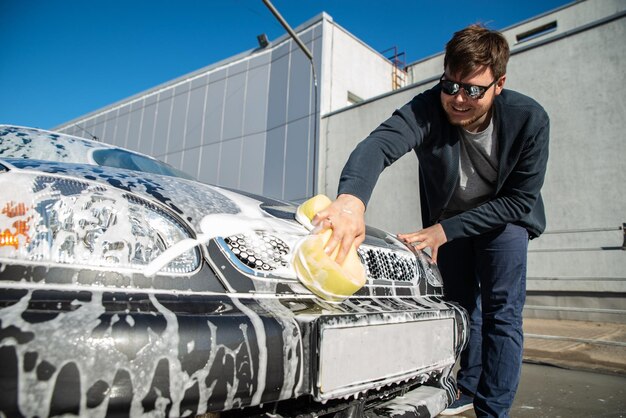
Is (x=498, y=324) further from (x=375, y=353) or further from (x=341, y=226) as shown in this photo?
(x=341, y=226)

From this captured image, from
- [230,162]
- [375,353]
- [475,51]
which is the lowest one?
[375,353]

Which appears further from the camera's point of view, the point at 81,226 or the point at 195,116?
the point at 195,116

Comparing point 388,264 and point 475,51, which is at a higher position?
point 475,51

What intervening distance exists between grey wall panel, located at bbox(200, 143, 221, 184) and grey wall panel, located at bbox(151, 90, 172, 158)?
2477 mm

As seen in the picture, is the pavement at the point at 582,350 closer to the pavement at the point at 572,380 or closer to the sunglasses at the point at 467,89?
the pavement at the point at 572,380

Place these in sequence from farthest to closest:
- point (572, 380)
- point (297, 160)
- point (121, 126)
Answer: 1. point (121, 126)
2. point (297, 160)
3. point (572, 380)

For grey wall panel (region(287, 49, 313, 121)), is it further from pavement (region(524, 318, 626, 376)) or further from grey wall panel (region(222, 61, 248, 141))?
pavement (region(524, 318, 626, 376))

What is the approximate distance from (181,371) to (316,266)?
1.40 ft

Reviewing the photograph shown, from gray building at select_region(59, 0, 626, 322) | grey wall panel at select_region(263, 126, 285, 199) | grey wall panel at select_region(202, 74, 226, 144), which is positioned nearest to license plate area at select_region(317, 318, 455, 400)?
gray building at select_region(59, 0, 626, 322)

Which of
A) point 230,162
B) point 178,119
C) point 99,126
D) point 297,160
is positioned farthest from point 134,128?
point 297,160

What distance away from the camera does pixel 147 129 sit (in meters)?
16.9

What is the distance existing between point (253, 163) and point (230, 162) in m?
1.15

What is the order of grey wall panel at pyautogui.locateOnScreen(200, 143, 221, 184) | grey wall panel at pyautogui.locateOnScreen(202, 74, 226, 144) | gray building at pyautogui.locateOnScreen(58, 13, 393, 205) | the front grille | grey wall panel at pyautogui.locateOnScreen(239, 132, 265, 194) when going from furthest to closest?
grey wall panel at pyautogui.locateOnScreen(202, 74, 226, 144) < grey wall panel at pyautogui.locateOnScreen(200, 143, 221, 184) < grey wall panel at pyautogui.locateOnScreen(239, 132, 265, 194) < gray building at pyautogui.locateOnScreen(58, 13, 393, 205) < the front grille

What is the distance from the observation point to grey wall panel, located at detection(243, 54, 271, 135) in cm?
1277
